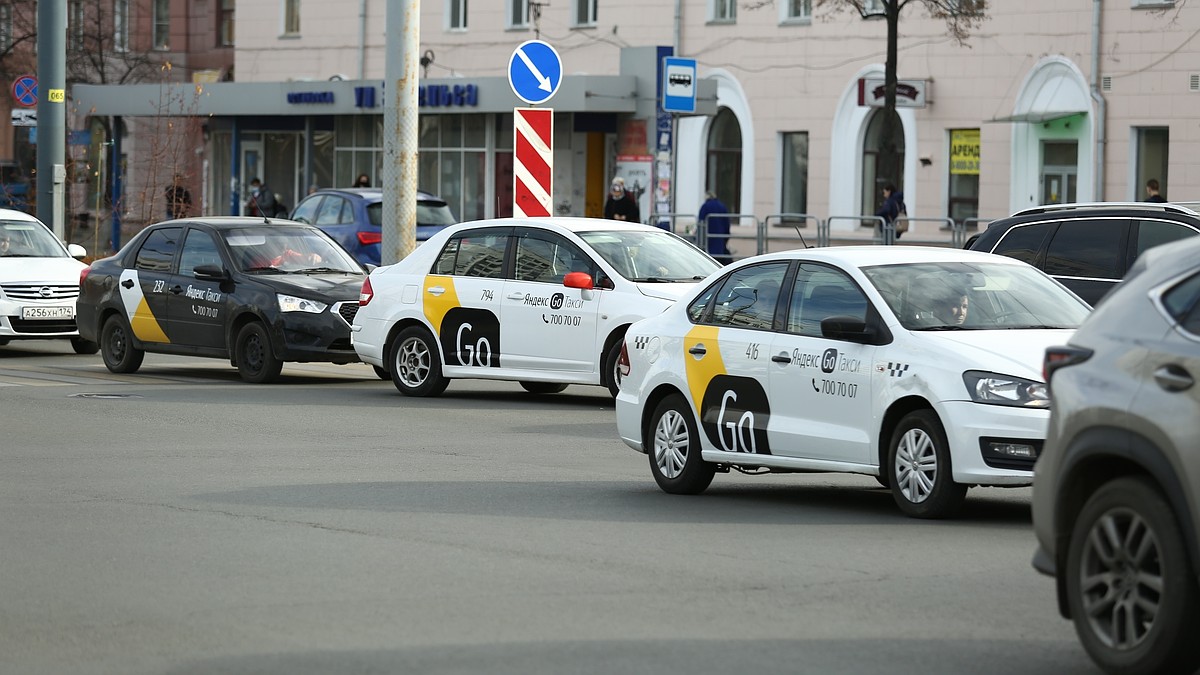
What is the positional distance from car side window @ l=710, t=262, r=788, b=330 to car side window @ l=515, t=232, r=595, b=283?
5.50m

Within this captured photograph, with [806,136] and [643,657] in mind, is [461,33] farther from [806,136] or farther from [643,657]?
[643,657]

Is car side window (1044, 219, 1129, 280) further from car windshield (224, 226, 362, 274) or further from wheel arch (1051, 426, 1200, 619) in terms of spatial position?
wheel arch (1051, 426, 1200, 619)

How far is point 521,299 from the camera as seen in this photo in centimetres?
1764

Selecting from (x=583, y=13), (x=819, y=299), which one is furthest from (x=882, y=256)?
(x=583, y=13)

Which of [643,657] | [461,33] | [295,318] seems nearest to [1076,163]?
[461,33]

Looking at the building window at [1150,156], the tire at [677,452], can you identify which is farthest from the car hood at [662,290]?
the building window at [1150,156]

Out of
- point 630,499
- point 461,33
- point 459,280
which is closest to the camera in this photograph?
point 630,499

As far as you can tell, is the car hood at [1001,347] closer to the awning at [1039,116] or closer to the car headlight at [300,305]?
the car headlight at [300,305]

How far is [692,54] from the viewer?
43875mm

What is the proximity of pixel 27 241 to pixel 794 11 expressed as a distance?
21358 mm

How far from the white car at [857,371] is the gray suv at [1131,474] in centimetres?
336

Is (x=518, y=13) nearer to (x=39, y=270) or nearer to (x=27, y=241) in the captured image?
(x=27, y=241)

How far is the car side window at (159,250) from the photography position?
2091 centimetres

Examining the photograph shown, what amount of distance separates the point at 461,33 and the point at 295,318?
30615 mm
